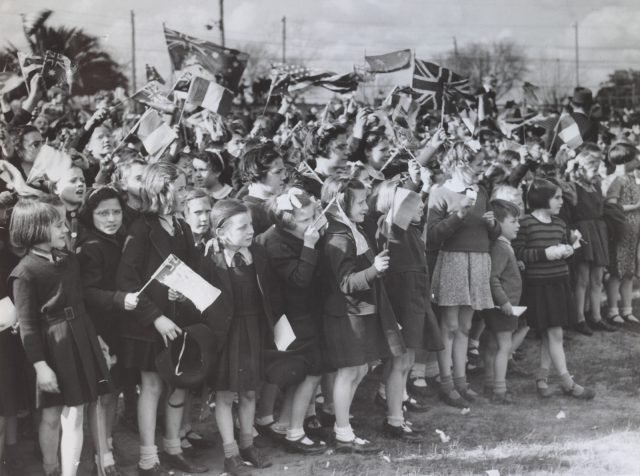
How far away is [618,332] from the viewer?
279 inches

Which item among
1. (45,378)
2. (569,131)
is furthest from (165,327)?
(569,131)

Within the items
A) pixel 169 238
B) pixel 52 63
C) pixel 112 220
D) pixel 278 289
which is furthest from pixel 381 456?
pixel 52 63

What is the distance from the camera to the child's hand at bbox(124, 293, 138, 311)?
3.61 metres

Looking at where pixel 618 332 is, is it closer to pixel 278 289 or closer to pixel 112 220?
pixel 278 289

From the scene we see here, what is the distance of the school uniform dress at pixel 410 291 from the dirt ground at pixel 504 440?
0.59 m

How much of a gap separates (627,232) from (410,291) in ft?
11.6

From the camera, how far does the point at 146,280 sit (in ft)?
12.6

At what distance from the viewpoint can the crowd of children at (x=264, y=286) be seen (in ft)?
11.5

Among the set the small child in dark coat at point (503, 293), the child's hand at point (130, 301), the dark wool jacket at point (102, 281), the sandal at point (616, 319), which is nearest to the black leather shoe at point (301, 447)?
the dark wool jacket at point (102, 281)

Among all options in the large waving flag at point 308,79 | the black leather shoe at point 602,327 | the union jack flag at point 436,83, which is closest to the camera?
the union jack flag at point 436,83

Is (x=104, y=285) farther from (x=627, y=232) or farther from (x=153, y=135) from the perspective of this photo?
(x=627, y=232)

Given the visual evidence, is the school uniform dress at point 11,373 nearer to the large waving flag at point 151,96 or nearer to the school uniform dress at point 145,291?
the school uniform dress at point 145,291

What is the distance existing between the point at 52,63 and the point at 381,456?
369cm

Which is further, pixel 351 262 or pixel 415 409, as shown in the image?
pixel 415 409
